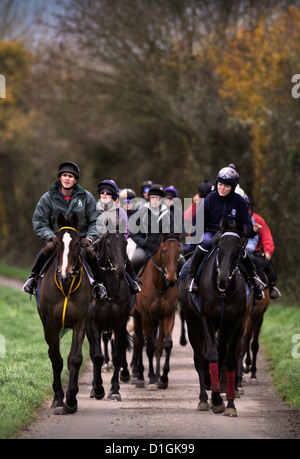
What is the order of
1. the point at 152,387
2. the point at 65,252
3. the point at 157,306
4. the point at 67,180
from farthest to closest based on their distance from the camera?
the point at 157,306
the point at 152,387
the point at 67,180
the point at 65,252

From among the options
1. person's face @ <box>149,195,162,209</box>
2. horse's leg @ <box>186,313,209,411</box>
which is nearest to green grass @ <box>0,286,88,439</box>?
horse's leg @ <box>186,313,209,411</box>

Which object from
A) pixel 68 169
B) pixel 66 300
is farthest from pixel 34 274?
pixel 68 169

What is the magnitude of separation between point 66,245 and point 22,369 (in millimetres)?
3003

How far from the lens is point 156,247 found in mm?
14664

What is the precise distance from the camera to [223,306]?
36.1ft

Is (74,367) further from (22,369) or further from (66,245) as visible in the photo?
(22,369)

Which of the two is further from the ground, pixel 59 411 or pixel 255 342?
pixel 255 342

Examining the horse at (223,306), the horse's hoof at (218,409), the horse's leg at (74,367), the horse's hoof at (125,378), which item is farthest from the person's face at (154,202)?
the horse's hoof at (218,409)

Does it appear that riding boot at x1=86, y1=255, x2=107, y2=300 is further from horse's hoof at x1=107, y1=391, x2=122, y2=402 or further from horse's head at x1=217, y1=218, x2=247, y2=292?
horse's head at x1=217, y1=218, x2=247, y2=292

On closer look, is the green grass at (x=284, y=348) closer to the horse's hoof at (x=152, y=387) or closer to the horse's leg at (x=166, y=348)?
the horse's leg at (x=166, y=348)

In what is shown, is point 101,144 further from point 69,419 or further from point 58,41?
point 69,419

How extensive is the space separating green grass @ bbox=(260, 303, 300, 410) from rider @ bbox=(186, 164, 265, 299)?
61.4 inches

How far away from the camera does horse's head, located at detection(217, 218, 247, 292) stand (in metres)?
10.6

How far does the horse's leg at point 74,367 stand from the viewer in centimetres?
1059
